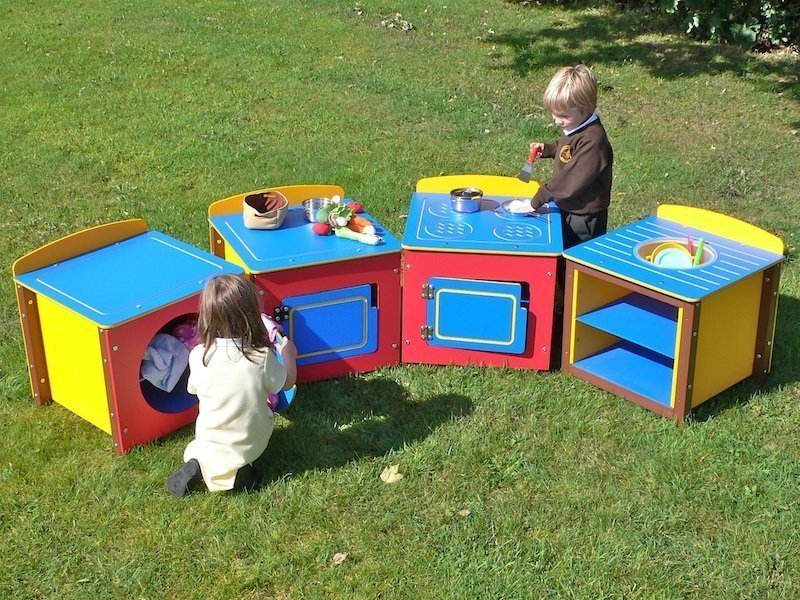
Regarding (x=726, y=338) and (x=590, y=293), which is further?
(x=590, y=293)

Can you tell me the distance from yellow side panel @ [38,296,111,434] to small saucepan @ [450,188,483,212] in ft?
6.68

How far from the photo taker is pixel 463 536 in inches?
144

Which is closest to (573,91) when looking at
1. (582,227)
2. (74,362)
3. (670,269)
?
(582,227)

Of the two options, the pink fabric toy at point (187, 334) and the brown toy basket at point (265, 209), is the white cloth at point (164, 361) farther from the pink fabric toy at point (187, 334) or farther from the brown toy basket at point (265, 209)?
the brown toy basket at point (265, 209)

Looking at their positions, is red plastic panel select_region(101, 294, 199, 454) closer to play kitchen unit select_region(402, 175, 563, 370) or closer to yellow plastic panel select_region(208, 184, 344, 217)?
yellow plastic panel select_region(208, 184, 344, 217)

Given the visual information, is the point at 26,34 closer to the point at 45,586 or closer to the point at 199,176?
the point at 199,176

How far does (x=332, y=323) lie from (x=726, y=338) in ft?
6.16

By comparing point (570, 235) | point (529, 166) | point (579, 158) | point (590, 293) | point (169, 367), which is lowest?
point (169, 367)

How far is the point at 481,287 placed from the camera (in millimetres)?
4582

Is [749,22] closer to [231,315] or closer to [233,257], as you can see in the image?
[233,257]

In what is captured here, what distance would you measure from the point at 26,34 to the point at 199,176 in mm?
5202

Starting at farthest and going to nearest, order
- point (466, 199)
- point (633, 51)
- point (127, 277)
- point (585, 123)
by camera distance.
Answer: point (633, 51)
point (466, 199)
point (585, 123)
point (127, 277)

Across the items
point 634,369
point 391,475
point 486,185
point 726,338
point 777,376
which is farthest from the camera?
point 486,185

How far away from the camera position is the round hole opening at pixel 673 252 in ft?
15.0
